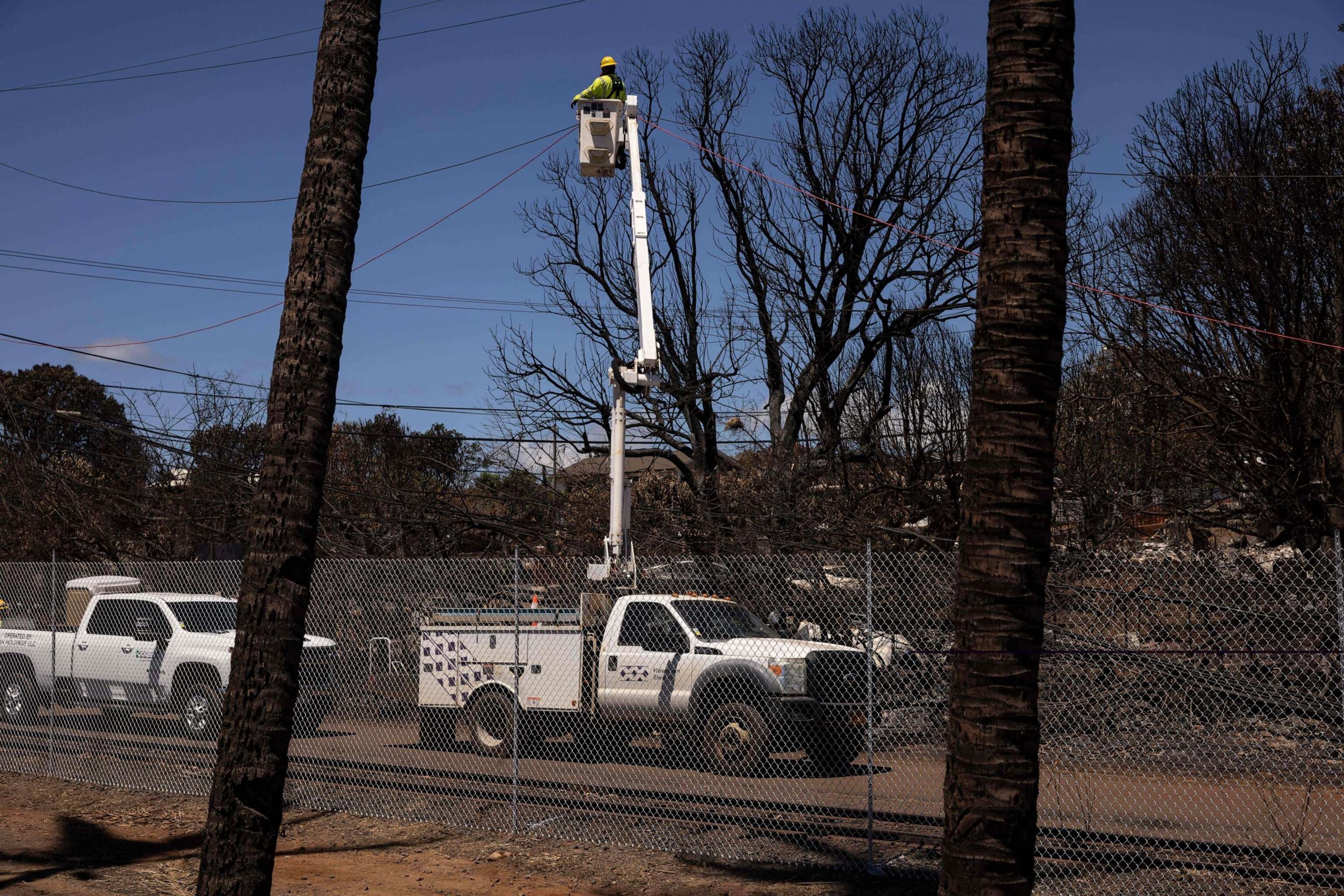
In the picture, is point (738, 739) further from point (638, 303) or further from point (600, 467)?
point (600, 467)

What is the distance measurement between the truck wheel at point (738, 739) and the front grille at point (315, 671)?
4774 millimetres

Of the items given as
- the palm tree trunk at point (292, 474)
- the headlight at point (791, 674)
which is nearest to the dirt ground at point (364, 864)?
the headlight at point (791, 674)

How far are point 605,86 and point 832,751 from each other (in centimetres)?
755

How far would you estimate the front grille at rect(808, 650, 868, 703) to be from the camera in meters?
10.7

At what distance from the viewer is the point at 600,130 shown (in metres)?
12.6

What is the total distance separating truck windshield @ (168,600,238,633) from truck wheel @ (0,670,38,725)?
189 cm

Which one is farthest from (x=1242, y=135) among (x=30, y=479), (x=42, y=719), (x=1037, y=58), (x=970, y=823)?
(x=30, y=479)

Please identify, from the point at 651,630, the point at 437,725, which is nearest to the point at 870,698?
the point at 651,630

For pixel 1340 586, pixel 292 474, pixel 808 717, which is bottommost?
pixel 808 717

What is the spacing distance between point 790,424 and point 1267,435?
11.1 m

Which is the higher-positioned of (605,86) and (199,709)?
(605,86)

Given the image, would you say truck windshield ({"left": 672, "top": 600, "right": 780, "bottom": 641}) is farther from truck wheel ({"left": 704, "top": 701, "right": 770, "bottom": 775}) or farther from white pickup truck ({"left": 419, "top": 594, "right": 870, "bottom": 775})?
truck wheel ({"left": 704, "top": 701, "right": 770, "bottom": 775})

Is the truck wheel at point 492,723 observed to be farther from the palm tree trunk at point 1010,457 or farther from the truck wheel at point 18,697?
the palm tree trunk at point 1010,457

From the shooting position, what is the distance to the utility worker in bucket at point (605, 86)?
→ 12602mm
